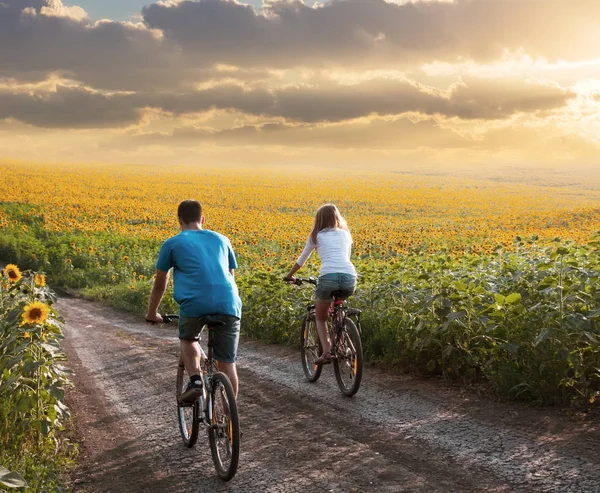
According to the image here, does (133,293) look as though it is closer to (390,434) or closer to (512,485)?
(390,434)

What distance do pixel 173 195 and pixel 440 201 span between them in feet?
59.8

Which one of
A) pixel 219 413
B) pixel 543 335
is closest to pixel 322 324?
pixel 543 335

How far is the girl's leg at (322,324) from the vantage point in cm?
818

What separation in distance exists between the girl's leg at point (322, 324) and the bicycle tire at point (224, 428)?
268 cm

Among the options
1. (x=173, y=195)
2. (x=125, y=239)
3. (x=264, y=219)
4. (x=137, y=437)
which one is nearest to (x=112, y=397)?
(x=137, y=437)

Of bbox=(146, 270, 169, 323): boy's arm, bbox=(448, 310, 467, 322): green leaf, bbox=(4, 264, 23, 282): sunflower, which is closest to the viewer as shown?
bbox=(146, 270, 169, 323): boy's arm

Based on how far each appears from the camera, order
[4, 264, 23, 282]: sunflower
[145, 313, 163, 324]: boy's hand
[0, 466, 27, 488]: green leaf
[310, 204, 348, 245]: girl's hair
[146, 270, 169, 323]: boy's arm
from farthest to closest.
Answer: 1. [310, 204, 348, 245]: girl's hair
2. [4, 264, 23, 282]: sunflower
3. [145, 313, 163, 324]: boy's hand
4. [146, 270, 169, 323]: boy's arm
5. [0, 466, 27, 488]: green leaf

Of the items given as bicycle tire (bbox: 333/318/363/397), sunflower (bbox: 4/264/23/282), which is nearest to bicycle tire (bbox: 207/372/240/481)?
bicycle tire (bbox: 333/318/363/397)

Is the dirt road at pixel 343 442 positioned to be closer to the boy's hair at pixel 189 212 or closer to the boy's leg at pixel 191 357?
the boy's leg at pixel 191 357

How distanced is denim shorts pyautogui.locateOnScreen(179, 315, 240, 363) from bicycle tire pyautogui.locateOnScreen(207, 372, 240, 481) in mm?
233

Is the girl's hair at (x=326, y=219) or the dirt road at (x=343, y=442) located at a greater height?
the girl's hair at (x=326, y=219)

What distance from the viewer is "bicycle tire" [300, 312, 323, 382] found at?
877 cm

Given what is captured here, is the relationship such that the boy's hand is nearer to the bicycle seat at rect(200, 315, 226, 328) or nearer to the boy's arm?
the boy's arm

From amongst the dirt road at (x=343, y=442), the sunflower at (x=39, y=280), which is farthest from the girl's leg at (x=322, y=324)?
the sunflower at (x=39, y=280)
